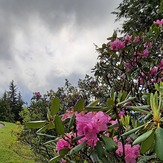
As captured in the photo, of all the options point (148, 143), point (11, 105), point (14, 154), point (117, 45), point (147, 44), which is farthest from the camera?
point (11, 105)

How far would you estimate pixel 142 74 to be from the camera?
2.96m

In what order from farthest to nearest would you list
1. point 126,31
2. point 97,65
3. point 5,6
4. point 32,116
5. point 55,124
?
1. point 126,31
2. point 5,6
3. point 32,116
4. point 97,65
5. point 55,124

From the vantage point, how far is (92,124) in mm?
1110

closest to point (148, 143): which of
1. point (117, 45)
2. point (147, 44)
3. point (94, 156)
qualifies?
point (94, 156)

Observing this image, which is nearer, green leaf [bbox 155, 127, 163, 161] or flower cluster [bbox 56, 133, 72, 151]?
green leaf [bbox 155, 127, 163, 161]

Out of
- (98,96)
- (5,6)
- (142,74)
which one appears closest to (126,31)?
Result: (5,6)

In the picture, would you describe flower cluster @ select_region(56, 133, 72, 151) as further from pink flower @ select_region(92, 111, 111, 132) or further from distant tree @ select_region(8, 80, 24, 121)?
distant tree @ select_region(8, 80, 24, 121)

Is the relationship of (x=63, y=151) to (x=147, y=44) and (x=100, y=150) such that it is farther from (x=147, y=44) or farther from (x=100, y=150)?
(x=147, y=44)

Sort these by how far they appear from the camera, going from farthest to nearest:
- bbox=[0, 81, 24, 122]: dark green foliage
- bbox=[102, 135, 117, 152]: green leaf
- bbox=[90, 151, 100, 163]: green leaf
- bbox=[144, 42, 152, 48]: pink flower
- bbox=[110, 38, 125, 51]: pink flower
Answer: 1. bbox=[0, 81, 24, 122]: dark green foliage
2. bbox=[144, 42, 152, 48]: pink flower
3. bbox=[110, 38, 125, 51]: pink flower
4. bbox=[90, 151, 100, 163]: green leaf
5. bbox=[102, 135, 117, 152]: green leaf

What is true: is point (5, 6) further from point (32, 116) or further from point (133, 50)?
point (133, 50)

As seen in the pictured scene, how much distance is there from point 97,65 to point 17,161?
6283mm

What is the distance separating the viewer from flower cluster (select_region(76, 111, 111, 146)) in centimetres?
111

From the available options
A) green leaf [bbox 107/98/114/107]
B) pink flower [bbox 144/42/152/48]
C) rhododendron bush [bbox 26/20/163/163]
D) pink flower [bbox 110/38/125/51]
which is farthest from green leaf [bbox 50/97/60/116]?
pink flower [bbox 144/42/152/48]

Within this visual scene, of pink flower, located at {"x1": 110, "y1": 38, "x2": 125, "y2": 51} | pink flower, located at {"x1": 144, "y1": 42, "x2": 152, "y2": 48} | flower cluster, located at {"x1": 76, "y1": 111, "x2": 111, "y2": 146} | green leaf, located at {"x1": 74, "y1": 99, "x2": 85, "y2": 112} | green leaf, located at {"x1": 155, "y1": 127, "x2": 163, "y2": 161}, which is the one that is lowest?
green leaf, located at {"x1": 155, "y1": 127, "x2": 163, "y2": 161}
